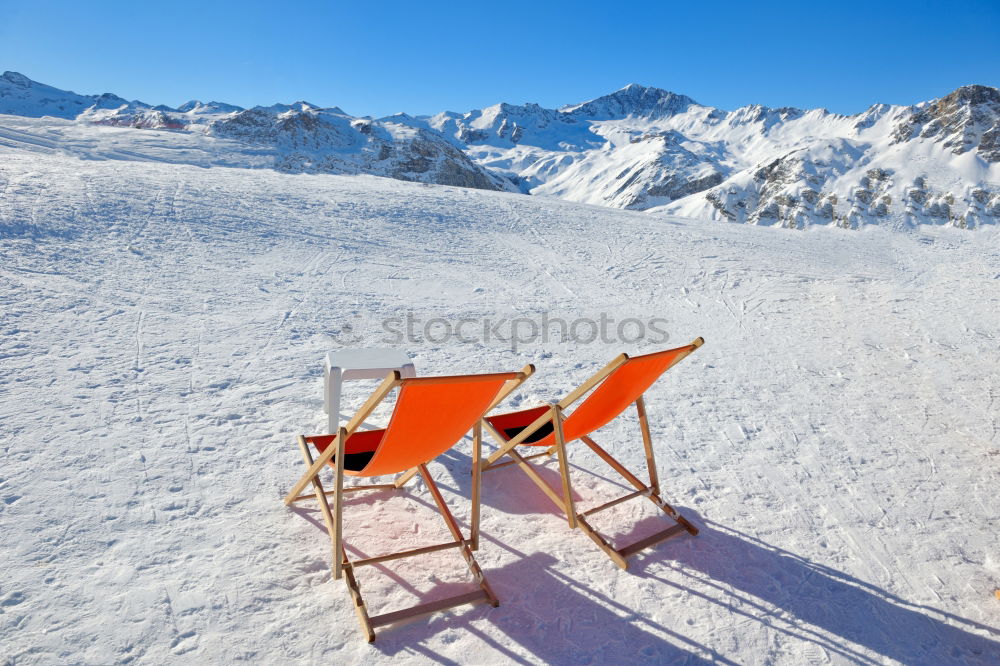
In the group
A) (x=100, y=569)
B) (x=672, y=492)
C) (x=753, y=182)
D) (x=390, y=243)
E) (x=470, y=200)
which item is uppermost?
(x=753, y=182)

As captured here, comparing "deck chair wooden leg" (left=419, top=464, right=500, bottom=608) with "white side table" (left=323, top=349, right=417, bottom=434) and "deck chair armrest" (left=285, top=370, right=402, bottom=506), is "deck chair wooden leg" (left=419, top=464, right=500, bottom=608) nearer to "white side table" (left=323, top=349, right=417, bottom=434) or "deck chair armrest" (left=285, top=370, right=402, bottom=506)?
"deck chair armrest" (left=285, top=370, right=402, bottom=506)

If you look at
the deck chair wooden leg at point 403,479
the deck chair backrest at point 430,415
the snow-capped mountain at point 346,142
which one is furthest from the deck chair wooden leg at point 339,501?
the snow-capped mountain at point 346,142

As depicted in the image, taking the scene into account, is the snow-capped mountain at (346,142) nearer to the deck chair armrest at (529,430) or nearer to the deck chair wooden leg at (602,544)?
the deck chair armrest at (529,430)

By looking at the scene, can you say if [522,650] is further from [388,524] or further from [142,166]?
[142,166]

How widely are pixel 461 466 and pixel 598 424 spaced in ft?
3.57

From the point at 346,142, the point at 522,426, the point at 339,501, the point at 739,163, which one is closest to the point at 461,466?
the point at 522,426

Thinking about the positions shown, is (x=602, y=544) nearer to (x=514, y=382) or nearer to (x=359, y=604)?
(x=514, y=382)

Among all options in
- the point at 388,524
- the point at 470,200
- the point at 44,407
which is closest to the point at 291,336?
the point at 44,407

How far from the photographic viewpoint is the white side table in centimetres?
364

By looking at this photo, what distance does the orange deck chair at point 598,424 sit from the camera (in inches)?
104

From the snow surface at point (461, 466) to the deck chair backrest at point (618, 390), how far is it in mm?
601

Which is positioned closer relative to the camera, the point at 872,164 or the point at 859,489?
the point at 859,489

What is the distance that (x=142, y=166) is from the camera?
448 inches

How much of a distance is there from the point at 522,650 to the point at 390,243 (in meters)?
7.75
